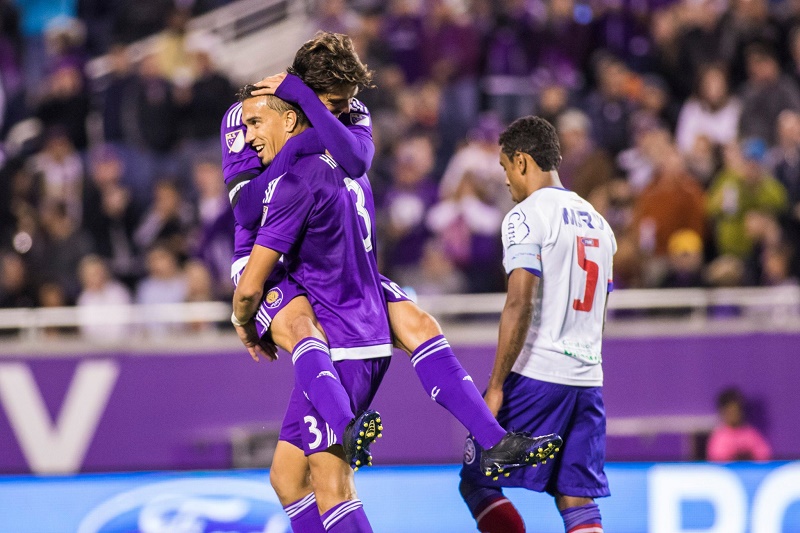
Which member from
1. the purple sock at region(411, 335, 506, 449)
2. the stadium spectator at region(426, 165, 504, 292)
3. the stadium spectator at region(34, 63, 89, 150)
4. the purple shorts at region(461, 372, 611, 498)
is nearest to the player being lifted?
the purple sock at region(411, 335, 506, 449)

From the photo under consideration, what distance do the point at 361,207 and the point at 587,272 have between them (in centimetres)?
117

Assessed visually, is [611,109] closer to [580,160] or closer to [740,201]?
[580,160]

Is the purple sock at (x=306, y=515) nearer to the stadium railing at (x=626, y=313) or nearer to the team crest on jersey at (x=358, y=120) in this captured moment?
the team crest on jersey at (x=358, y=120)

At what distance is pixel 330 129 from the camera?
219 inches

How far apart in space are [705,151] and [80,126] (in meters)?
6.47

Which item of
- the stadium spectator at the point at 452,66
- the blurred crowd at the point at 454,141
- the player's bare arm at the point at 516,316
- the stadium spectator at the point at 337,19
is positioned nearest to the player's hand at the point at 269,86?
the player's bare arm at the point at 516,316

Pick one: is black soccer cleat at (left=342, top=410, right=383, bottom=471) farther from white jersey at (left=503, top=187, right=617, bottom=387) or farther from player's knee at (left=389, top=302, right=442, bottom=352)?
white jersey at (left=503, top=187, right=617, bottom=387)

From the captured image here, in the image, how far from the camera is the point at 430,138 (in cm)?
1251

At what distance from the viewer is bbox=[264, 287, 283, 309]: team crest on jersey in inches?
227

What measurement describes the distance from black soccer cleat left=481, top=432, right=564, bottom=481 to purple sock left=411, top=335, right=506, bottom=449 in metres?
0.06

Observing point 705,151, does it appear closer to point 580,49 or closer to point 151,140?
point 580,49

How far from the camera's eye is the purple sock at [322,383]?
209 inches

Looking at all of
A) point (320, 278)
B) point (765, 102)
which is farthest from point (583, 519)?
point (765, 102)

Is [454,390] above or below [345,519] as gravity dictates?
above
